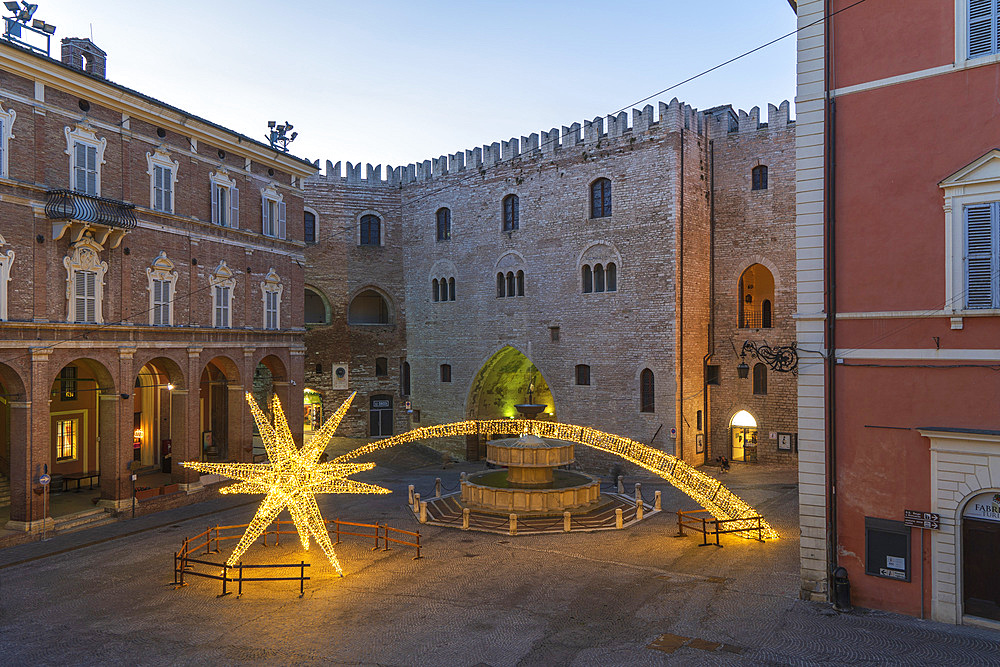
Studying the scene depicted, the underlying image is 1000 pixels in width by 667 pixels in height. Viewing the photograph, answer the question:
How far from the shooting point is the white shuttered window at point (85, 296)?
21266 millimetres

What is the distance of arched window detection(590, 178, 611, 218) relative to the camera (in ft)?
100

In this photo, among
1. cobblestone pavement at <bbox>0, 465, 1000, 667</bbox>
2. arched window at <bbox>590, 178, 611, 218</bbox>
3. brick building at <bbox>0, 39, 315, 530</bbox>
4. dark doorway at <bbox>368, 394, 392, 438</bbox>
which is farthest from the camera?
dark doorway at <bbox>368, 394, 392, 438</bbox>

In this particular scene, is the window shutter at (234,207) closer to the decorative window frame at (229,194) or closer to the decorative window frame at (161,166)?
the decorative window frame at (229,194)

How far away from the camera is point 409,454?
3628 cm

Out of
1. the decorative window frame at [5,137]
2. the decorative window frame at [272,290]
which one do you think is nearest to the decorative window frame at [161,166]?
the decorative window frame at [5,137]

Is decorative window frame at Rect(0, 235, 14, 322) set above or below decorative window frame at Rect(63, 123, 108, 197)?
below

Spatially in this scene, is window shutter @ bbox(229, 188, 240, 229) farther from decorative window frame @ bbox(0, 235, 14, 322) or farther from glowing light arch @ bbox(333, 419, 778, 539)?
glowing light arch @ bbox(333, 419, 778, 539)

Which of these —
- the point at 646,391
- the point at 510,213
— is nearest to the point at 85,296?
the point at 510,213

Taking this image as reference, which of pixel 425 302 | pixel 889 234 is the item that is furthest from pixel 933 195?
pixel 425 302

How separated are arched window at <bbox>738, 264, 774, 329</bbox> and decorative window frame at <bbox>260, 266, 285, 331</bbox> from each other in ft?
62.4

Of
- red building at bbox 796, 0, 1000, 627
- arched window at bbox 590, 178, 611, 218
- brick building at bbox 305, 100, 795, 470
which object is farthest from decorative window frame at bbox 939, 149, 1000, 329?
arched window at bbox 590, 178, 611, 218

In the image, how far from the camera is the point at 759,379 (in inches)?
1198

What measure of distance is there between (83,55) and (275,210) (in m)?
8.37

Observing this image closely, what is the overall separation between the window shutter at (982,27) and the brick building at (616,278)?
1622 cm
